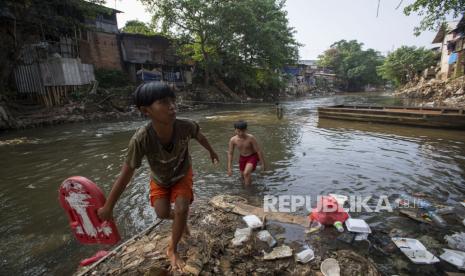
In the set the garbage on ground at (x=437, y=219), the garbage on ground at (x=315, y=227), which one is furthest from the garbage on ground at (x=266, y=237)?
the garbage on ground at (x=437, y=219)

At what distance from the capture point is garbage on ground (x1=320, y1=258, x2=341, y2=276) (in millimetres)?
2871

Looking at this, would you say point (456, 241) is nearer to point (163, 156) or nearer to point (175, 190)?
point (175, 190)

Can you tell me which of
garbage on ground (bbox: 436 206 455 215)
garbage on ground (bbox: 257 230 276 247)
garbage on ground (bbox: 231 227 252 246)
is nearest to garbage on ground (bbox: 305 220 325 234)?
garbage on ground (bbox: 257 230 276 247)

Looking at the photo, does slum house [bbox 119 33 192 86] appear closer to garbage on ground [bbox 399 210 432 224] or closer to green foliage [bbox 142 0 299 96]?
green foliage [bbox 142 0 299 96]

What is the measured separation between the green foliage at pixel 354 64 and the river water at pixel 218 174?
61.3 metres

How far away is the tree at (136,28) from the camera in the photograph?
31.5 m

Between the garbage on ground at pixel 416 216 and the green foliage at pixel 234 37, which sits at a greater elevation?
the green foliage at pixel 234 37

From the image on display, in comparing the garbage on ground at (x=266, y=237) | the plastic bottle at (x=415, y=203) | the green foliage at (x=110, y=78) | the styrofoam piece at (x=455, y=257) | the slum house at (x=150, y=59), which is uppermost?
the slum house at (x=150, y=59)

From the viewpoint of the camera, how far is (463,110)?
12055mm

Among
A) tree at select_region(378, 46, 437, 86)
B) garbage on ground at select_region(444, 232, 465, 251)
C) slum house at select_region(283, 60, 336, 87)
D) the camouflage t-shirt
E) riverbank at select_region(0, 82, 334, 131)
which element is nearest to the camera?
the camouflage t-shirt

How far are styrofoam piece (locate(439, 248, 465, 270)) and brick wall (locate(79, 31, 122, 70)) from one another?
85.9 ft

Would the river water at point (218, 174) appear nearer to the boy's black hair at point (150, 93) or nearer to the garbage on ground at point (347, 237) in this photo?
the garbage on ground at point (347, 237)

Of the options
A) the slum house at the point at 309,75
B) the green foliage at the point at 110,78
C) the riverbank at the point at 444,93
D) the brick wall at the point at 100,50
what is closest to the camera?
the riverbank at the point at 444,93

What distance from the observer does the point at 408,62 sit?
41.9m
